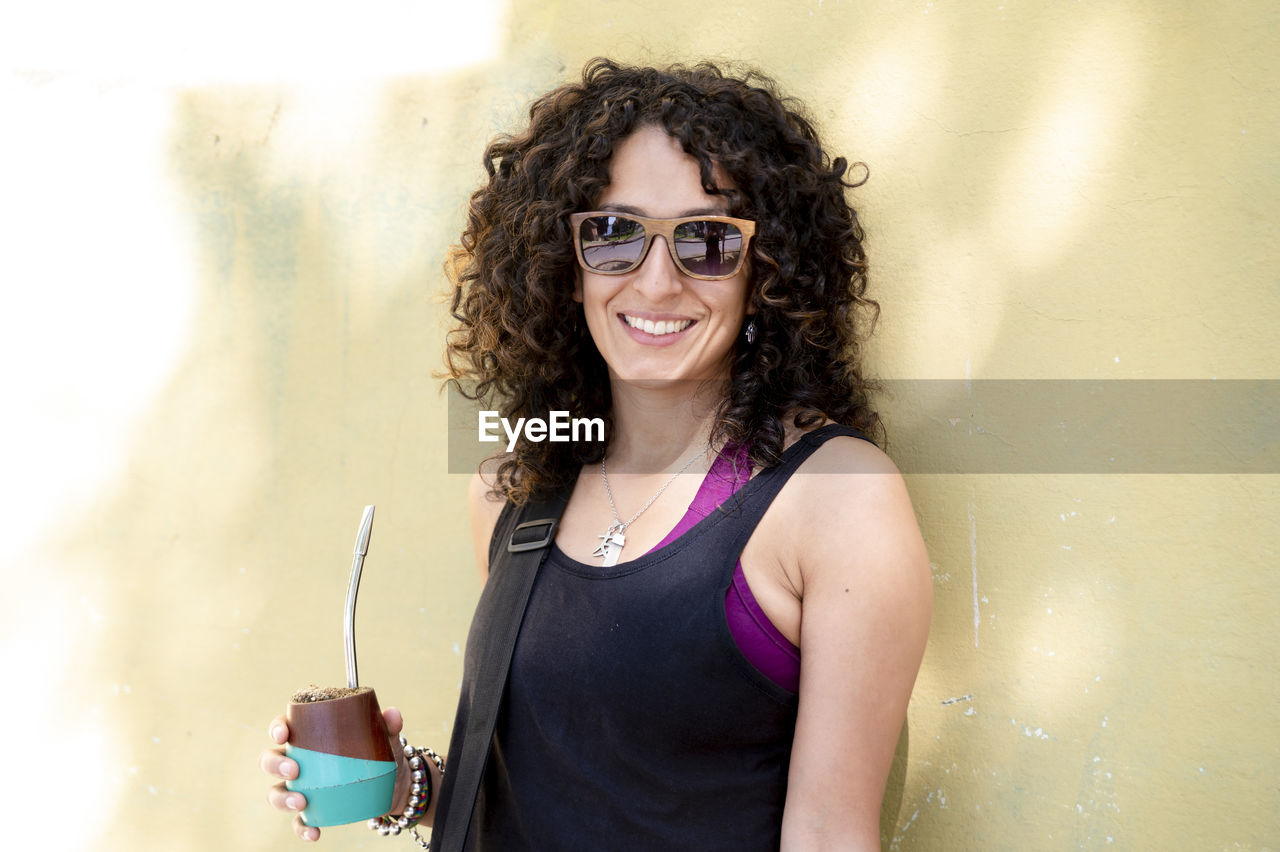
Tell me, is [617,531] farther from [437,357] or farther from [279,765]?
[437,357]

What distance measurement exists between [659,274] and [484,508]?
0.73 m

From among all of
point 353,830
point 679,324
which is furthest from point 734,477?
point 353,830

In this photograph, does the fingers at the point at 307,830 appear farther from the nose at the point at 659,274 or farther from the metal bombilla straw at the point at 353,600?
the nose at the point at 659,274

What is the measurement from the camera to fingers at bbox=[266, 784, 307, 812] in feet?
5.73

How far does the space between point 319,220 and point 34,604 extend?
4.45ft

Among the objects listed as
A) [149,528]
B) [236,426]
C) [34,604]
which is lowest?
[34,604]

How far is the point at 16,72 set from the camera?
2.86 meters

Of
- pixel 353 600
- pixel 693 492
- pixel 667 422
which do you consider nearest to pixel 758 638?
pixel 693 492

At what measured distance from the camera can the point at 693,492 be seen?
1.82 meters

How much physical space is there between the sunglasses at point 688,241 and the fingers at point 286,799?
104 cm

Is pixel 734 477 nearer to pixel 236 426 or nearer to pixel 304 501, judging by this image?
pixel 304 501

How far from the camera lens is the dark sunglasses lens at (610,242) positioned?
180 centimetres

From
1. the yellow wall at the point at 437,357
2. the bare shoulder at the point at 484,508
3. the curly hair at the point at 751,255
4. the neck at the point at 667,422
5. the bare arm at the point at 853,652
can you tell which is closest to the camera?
the bare arm at the point at 853,652

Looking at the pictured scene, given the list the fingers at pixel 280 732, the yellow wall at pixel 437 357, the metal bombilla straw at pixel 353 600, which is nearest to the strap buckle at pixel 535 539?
the metal bombilla straw at pixel 353 600
